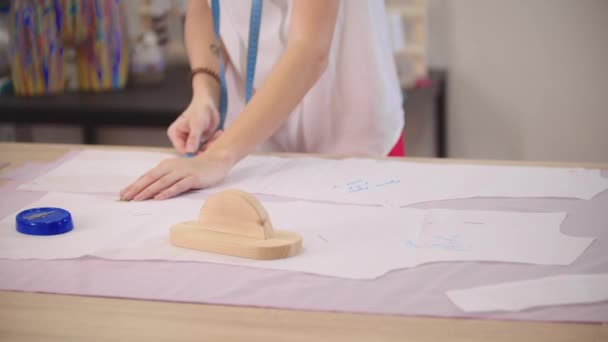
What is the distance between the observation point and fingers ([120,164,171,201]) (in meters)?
1.17

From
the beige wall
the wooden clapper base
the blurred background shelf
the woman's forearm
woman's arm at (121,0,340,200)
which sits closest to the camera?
the wooden clapper base

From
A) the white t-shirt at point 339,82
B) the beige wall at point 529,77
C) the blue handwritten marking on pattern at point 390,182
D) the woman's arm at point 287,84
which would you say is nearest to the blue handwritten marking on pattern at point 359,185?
the blue handwritten marking on pattern at point 390,182

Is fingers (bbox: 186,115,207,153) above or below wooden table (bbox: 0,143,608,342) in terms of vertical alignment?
above

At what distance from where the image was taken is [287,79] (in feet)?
4.29

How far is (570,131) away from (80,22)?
1.60 metres

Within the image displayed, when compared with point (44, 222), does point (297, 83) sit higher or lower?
higher

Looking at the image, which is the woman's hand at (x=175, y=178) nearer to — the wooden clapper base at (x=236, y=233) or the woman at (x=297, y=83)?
the woman at (x=297, y=83)

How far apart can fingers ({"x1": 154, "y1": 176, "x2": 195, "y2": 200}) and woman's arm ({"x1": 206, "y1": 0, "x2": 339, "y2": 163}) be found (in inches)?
4.0

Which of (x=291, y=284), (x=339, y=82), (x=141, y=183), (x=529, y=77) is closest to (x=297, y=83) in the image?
(x=339, y=82)

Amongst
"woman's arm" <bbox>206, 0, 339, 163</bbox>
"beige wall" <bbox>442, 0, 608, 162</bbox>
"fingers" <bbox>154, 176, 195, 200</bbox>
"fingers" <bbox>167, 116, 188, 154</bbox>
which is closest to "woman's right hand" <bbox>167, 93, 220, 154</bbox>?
"fingers" <bbox>167, 116, 188, 154</bbox>

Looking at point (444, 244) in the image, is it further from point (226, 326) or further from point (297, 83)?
point (297, 83)

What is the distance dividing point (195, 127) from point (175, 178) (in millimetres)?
239

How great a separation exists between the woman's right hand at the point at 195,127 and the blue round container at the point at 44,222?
375 mm

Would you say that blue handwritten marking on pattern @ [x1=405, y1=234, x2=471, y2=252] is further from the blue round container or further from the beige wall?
the beige wall
